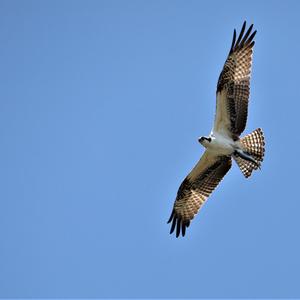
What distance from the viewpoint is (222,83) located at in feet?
51.5

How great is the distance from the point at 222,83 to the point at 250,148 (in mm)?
1384

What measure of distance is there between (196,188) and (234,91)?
91.4 inches

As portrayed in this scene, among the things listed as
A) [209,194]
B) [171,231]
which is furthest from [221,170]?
[171,231]

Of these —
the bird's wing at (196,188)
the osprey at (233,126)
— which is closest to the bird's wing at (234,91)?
the osprey at (233,126)

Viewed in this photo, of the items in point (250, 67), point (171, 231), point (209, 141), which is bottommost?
point (171, 231)

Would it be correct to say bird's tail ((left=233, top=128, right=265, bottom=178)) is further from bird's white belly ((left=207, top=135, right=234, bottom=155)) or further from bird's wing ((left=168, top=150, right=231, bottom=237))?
bird's wing ((left=168, top=150, right=231, bottom=237))

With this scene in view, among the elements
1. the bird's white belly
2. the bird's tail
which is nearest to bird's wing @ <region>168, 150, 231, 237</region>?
the bird's white belly

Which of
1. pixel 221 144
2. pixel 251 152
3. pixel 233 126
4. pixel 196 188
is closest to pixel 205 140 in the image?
pixel 221 144

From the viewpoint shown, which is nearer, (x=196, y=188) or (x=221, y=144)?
(x=221, y=144)

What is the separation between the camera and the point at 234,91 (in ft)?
51.3

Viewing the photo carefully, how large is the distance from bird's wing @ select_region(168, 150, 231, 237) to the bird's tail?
1.80 ft

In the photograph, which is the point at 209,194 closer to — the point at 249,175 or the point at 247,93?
the point at 249,175

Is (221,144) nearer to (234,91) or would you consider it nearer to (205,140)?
(205,140)

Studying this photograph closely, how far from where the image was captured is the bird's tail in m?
15.8
